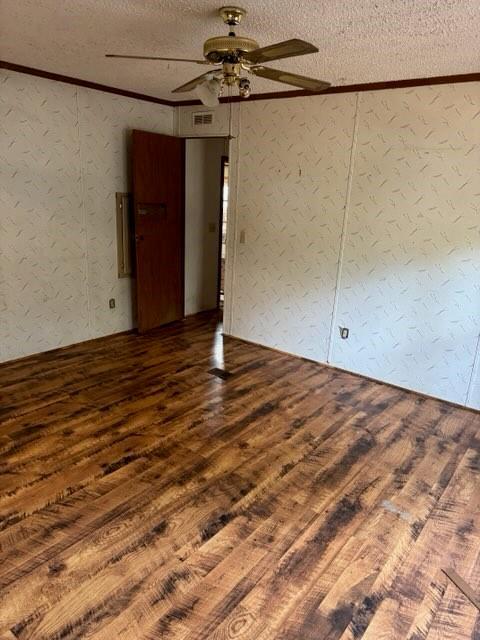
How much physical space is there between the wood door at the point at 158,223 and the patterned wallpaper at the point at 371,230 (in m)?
0.84

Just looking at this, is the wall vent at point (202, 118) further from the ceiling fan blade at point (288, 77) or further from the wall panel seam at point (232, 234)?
the ceiling fan blade at point (288, 77)

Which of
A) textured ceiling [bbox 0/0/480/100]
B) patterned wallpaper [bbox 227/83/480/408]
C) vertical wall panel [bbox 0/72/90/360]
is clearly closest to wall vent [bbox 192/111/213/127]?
patterned wallpaper [bbox 227/83/480/408]

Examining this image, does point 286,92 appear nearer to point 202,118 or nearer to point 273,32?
point 202,118

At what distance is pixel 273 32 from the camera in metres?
2.39

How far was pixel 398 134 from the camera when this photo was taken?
11.0ft

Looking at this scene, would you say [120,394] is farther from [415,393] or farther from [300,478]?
[415,393]

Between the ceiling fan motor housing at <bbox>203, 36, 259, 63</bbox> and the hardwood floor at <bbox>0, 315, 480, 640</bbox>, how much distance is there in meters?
2.17

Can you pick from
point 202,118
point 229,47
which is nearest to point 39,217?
point 202,118

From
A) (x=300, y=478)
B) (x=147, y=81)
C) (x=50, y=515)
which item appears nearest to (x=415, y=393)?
(x=300, y=478)

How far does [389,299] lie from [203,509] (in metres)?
2.34

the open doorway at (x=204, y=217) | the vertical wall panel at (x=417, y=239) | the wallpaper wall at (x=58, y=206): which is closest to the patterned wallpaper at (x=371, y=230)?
the vertical wall panel at (x=417, y=239)

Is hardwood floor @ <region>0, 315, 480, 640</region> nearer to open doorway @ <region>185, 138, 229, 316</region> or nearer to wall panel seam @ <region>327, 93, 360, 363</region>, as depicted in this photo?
wall panel seam @ <region>327, 93, 360, 363</region>

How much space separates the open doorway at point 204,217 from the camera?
5.22 meters

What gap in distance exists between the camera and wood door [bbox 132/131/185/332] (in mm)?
4422
